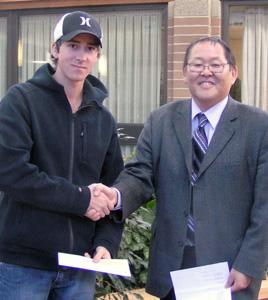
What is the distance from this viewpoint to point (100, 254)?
256cm

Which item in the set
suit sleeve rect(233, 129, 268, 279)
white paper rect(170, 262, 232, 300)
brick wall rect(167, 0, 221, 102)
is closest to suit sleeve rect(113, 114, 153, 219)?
white paper rect(170, 262, 232, 300)

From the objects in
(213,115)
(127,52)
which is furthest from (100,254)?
(127,52)

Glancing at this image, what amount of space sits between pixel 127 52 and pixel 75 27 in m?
4.71

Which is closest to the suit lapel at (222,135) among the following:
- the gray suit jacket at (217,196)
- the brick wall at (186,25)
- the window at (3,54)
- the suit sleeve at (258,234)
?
the gray suit jacket at (217,196)

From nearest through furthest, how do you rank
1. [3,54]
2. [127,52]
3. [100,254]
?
[100,254]
[127,52]
[3,54]

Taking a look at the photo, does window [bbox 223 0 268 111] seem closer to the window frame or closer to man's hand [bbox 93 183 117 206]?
the window frame

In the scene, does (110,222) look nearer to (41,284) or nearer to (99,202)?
(99,202)

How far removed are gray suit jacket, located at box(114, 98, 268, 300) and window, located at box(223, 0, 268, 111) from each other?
14.0ft

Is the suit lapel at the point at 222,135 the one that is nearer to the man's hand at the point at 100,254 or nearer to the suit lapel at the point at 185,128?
the suit lapel at the point at 185,128

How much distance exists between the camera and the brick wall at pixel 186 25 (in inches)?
257

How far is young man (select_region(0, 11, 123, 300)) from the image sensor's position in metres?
2.36

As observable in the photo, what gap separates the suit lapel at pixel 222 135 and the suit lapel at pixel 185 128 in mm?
96

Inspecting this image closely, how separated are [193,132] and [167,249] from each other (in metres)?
0.61

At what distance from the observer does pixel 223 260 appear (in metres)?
2.65
